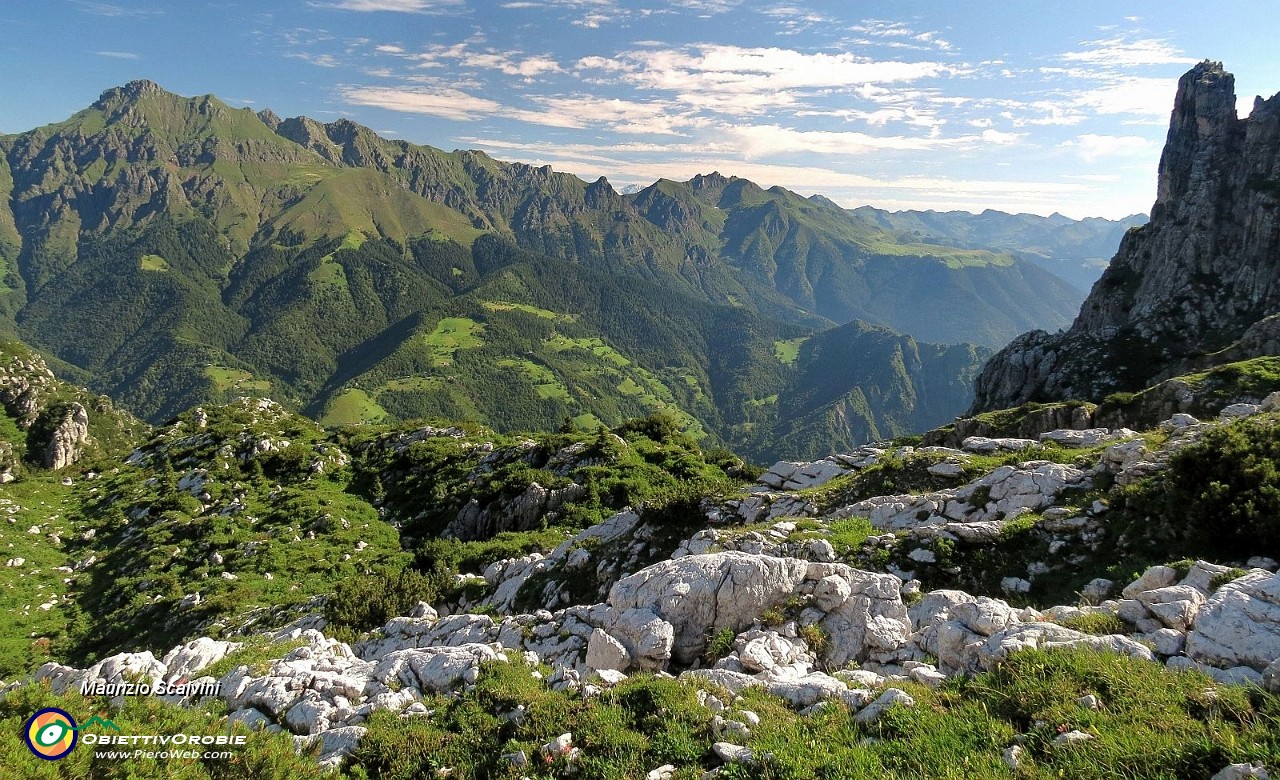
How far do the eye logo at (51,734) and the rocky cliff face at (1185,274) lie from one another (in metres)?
69.7

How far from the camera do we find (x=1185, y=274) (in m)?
78.1

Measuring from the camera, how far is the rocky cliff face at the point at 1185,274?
209 feet

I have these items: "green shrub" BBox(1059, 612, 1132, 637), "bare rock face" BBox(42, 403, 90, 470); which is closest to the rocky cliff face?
"green shrub" BBox(1059, 612, 1132, 637)

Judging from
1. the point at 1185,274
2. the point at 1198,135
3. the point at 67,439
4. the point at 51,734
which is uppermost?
the point at 1198,135

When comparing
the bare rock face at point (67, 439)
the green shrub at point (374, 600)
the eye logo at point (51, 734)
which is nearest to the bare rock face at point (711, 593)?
the eye logo at point (51, 734)

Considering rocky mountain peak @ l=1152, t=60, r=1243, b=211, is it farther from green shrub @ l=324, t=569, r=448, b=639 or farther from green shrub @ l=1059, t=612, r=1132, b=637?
green shrub @ l=324, t=569, r=448, b=639

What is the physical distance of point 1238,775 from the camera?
18.3 ft

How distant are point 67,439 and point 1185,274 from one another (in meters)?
166

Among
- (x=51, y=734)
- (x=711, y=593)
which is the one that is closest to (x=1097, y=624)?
(x=711, y=593)

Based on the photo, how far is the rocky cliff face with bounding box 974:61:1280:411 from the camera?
63.8 meters

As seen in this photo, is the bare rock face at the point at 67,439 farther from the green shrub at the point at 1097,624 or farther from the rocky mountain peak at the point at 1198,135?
the rocky mountain peak at the point at 1198,135

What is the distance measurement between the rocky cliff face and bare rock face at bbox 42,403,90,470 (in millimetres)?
131209

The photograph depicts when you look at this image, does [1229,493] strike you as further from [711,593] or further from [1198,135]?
[1198,135]

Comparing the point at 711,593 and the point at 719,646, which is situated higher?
the point at 711,593
